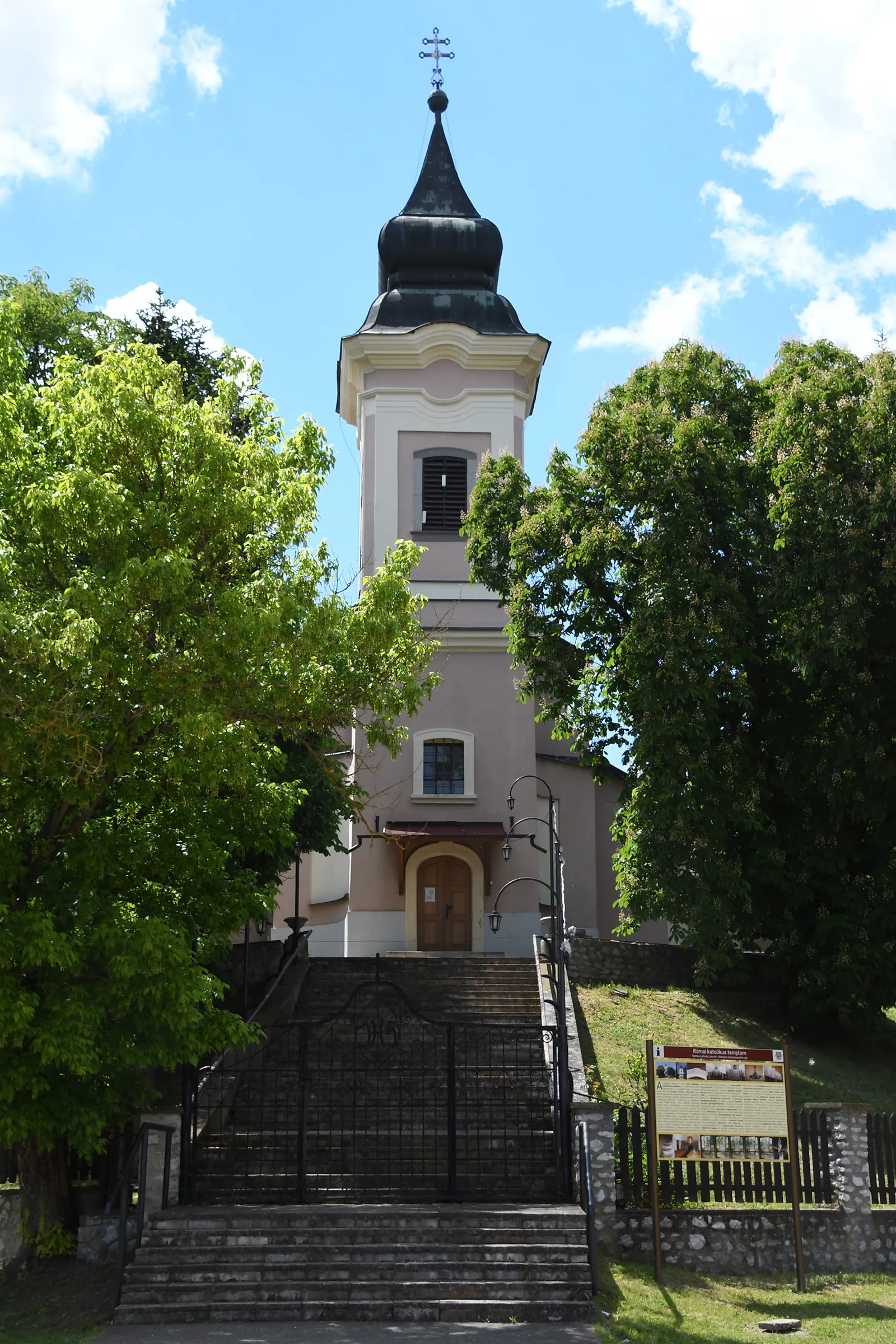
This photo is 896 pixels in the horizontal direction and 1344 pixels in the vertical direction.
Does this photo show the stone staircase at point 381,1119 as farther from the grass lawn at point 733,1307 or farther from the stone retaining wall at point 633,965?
the stone retaining wall at point 633,965

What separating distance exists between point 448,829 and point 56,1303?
14371 mm

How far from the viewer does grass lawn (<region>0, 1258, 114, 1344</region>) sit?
35.1 ft

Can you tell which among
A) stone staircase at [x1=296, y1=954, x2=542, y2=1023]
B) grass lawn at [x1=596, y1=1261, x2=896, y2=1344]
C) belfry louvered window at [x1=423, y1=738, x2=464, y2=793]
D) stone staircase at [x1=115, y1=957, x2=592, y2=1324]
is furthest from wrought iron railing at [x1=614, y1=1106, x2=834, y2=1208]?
belfry louvered window at [x1=423, y1=738, x2=464, y2=793]

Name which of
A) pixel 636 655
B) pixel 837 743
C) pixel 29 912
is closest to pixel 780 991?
pixel 837 743

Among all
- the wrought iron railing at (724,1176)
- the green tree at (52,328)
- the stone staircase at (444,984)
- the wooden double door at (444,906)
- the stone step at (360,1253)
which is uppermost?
the green tree at (52,328)

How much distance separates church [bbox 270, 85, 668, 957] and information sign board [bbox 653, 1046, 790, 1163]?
12142mm

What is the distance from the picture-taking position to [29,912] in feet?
37.5

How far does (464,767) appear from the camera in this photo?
86.5 feet

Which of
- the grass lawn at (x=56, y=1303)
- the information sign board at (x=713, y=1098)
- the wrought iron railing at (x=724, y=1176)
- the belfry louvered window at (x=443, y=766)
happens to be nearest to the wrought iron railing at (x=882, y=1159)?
the wrought iron railing at (x=724, y=1176)

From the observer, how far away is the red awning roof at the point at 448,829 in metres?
25.0

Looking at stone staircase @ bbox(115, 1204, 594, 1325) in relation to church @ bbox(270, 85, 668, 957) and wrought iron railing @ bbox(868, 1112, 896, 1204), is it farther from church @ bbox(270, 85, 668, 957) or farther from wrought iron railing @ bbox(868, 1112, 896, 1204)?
church @ bbox(270, 85, 668, 957)

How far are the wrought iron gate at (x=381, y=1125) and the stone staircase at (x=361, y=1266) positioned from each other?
0.58m

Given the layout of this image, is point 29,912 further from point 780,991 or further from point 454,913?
point 454,913

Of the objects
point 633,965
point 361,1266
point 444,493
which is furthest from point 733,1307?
point 444,493
